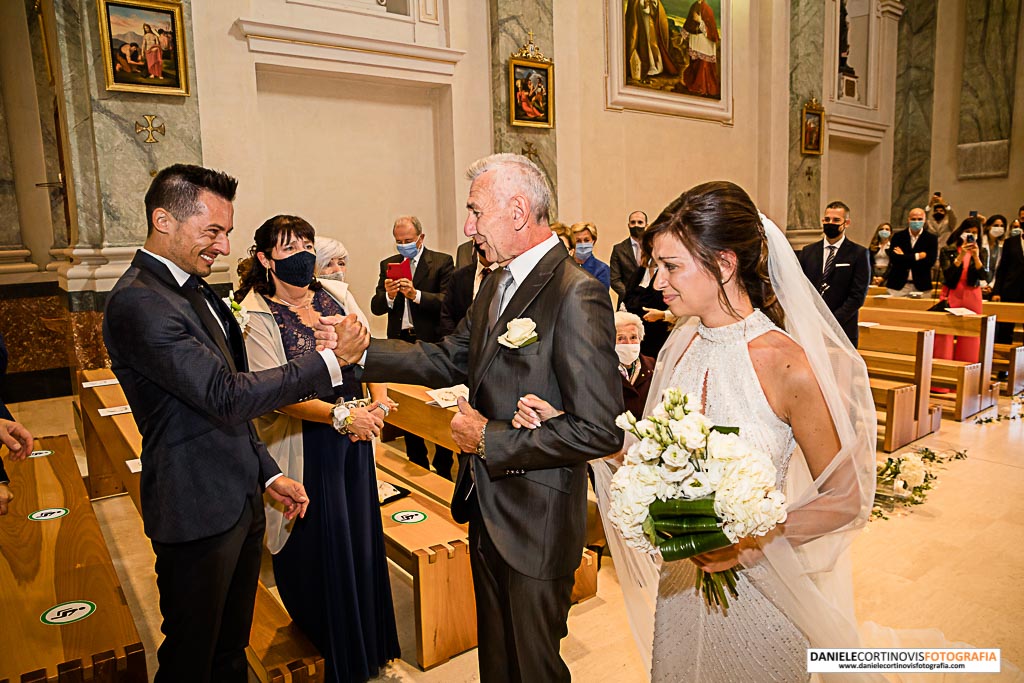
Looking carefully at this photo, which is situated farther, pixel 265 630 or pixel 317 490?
pixel 265 630

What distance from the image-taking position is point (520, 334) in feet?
6.19

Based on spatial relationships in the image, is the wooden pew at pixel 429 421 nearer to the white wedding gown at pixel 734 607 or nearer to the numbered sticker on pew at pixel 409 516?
the numbered sticker on pew at pixel 409 516

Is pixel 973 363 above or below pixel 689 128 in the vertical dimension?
below

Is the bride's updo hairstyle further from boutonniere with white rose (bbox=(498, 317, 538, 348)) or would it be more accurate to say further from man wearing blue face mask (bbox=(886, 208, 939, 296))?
man wearing blue face mask (bbox=(886, 208, 939, 296))

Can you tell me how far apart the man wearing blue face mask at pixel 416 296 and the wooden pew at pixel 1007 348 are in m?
5.90

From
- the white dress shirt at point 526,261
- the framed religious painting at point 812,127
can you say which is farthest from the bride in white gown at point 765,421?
the framed religious painting at point 812,127

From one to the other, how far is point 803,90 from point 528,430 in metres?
11.6

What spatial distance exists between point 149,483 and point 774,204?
443 inches

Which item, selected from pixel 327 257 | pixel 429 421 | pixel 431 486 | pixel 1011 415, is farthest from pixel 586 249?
pixel 1011 415

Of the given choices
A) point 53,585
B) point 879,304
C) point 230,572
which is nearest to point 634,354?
point 230,572

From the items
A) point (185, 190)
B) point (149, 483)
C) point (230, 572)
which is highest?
point (185, 190)

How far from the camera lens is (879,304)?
889 cm

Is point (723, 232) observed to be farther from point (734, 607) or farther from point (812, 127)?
point (812, 127)

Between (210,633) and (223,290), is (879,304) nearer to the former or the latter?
(223,290)
